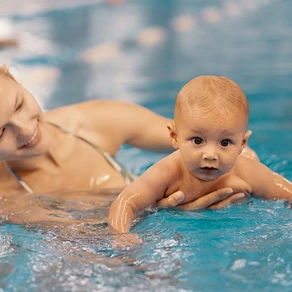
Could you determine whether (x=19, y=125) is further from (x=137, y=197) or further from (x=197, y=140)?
(x=197, y=140)

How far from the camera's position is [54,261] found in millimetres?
2109

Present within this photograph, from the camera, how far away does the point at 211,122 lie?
211 cm

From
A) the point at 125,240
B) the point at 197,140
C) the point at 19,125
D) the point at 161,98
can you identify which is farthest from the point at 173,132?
the point at 161,98

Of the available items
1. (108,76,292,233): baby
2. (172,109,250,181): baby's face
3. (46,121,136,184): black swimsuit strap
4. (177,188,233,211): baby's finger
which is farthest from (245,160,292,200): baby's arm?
(46,121,136,184): black swimsuit strap

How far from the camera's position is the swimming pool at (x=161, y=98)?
201 cm

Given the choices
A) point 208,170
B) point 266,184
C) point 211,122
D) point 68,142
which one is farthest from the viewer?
point 68,142

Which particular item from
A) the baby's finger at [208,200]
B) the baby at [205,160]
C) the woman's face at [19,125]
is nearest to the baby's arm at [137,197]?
the baby at [205,160]

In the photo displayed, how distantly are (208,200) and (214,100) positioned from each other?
16.7 inches

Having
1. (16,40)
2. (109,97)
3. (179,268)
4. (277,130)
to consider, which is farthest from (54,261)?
(16,40)

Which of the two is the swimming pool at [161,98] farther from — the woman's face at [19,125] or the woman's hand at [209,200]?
the woman's face at [19,125]

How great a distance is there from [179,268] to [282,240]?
365 millimetres

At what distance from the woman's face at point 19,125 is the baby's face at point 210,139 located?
23.9 inches

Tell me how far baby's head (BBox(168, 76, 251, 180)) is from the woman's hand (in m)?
0.18

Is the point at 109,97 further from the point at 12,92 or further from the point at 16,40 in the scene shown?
the point at 12,92
